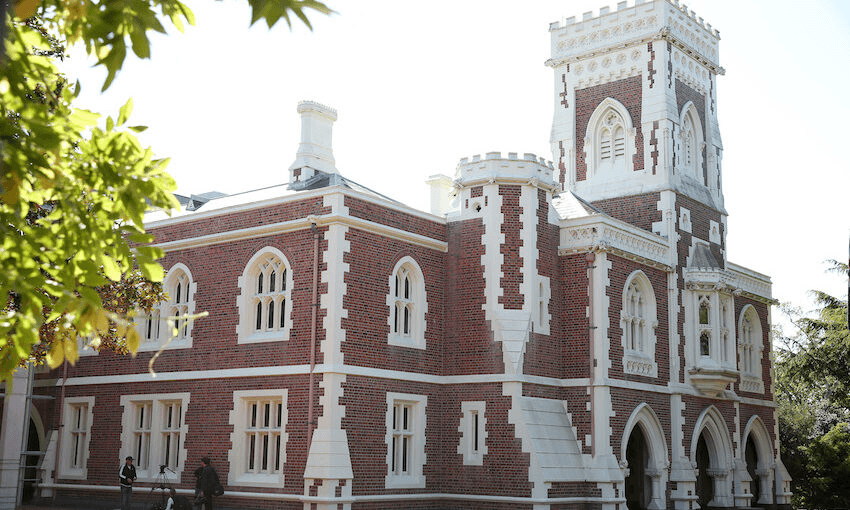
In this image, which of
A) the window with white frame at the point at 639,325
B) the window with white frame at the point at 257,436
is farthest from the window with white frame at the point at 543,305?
the window with white frame at the point at 257,436

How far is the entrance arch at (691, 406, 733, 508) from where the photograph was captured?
26.6 m

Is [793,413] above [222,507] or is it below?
above

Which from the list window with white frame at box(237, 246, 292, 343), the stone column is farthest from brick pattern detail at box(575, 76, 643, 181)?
the stone column

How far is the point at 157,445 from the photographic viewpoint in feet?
73.9

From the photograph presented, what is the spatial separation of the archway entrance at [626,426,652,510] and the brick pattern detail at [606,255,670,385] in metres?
1.68

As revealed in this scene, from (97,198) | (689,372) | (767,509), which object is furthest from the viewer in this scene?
(767,509)

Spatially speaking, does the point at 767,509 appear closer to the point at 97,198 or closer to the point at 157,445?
the point at 157,445

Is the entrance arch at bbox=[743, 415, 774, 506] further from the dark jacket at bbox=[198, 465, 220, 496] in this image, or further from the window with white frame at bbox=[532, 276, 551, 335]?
the dark jacket at bbox=[198, 465, 220, 496]

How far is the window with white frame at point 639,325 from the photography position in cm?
2359

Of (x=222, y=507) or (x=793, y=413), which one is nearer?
(x=222, y=507)

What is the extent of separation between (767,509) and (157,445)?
17.7 m

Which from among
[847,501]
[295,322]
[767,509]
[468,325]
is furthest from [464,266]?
[847,501]

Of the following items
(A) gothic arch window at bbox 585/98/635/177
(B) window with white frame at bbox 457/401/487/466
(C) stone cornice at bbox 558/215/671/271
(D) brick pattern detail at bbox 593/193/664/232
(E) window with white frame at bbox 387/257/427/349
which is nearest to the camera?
(B) window with white frame at bbox 457/401/487/466

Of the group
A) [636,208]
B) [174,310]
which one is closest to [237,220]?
[174,310]
